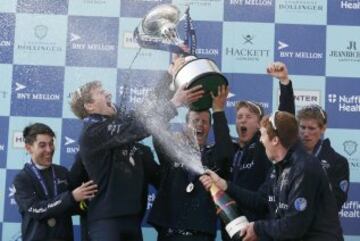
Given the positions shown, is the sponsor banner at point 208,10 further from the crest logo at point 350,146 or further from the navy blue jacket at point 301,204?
the navy blue jacket at point 301,204

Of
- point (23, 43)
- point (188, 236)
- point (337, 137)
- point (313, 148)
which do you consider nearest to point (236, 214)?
point (188, 236)

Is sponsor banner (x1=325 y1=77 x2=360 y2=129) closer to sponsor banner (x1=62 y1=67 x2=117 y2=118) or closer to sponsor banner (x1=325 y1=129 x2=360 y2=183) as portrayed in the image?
sponsor banner (x1=325 y1=129 x2=360 y2=183)

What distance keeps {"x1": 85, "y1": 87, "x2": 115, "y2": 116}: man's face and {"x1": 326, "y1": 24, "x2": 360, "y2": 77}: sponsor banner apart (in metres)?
1.44

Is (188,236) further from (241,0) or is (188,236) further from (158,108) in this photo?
(241,0)

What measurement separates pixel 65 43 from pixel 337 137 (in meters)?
1.78

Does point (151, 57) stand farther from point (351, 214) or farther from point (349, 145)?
point (351, 214)

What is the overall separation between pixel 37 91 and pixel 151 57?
2.40ft

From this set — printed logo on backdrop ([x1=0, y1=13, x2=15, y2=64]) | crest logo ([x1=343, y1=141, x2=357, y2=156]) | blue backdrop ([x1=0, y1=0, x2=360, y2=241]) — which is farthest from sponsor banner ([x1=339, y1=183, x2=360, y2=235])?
printed logo on backdrop ([x1=0, y1=13, x2=15, y2=64])

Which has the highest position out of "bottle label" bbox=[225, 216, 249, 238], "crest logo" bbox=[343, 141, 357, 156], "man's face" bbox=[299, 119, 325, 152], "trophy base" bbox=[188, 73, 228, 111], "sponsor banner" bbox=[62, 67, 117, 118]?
"sponsor banner" bbox=[62, 67, 117, 118]

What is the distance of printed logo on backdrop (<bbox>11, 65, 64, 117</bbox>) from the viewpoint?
378cm

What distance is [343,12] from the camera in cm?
384

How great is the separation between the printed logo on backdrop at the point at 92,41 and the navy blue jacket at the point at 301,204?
61.5 inches

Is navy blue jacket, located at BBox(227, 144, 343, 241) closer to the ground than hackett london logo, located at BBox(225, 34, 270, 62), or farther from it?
closer to the ground

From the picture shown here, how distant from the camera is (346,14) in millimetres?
3838
